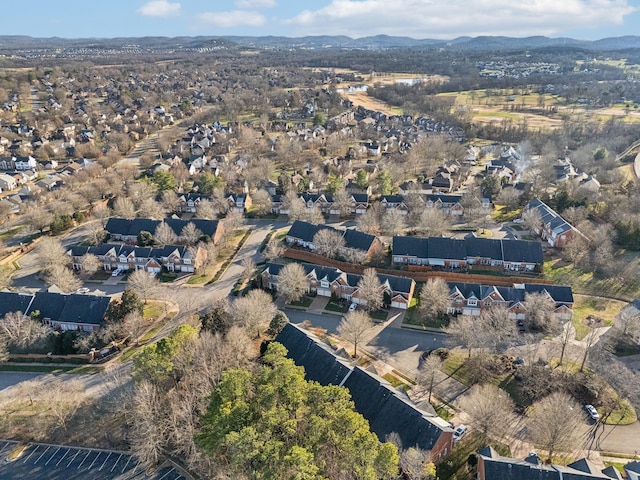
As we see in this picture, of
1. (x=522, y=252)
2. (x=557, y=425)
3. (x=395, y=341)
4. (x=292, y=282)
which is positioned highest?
(x=522, y=252)

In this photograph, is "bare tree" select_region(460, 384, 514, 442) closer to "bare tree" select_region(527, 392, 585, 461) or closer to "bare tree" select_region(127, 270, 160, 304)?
"bare tree" select_region(527, 392, 585, 461)

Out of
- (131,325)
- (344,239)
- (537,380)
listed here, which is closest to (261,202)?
(344,239)

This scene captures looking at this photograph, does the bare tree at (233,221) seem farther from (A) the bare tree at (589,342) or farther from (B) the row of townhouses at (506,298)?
(A) the bare tree at (589,342)

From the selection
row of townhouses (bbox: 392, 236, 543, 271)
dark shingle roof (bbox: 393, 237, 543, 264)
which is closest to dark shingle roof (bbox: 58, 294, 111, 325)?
row of townhouses (bbox: 392, 236, 543, 271)

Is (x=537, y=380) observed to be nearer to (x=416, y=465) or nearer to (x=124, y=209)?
(x=416, y=465)

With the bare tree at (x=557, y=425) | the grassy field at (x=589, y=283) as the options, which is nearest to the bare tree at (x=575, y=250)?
the grassy field at (x=589, y=283)
